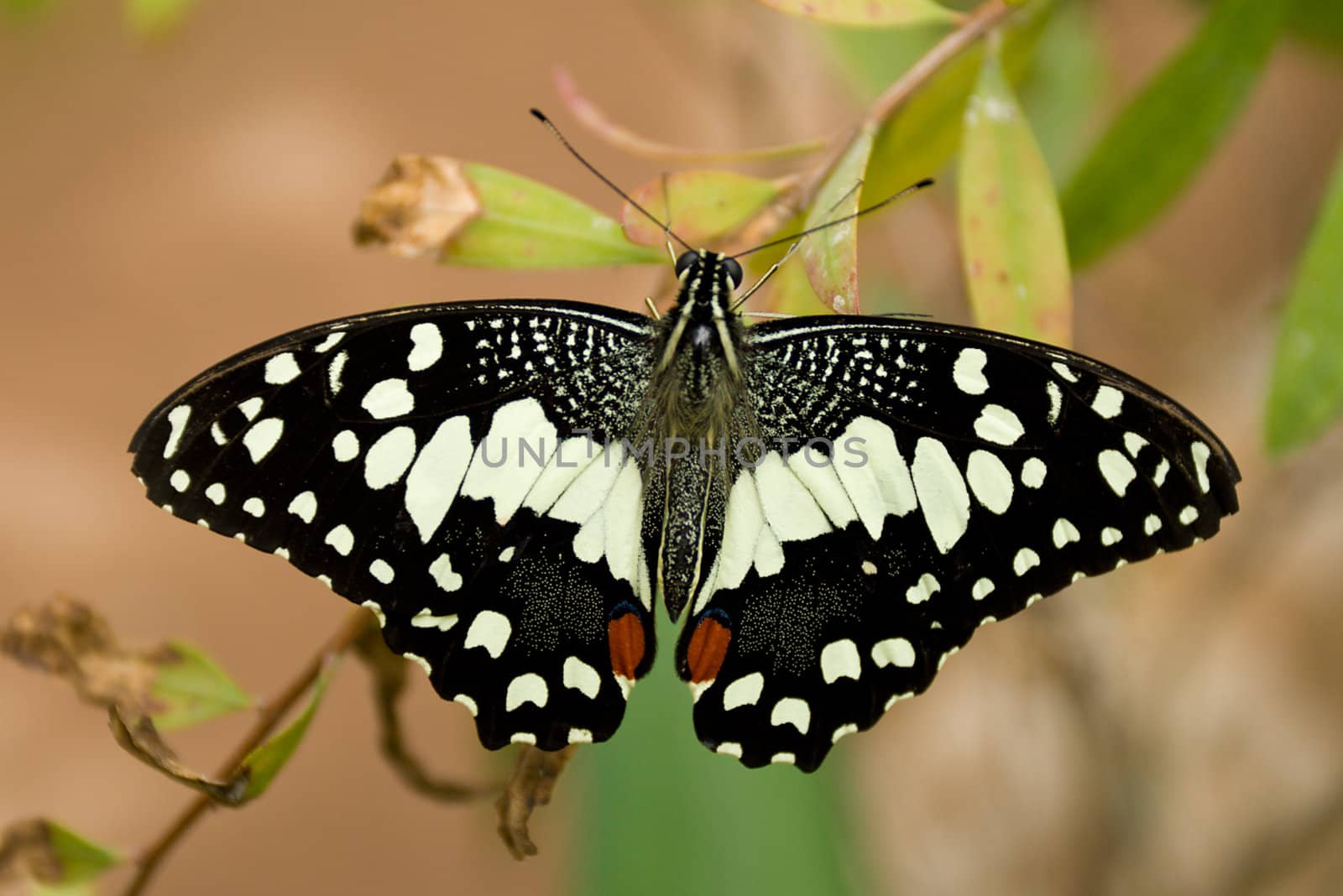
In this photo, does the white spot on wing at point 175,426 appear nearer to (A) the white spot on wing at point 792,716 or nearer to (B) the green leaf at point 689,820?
(A) the white spot on wing at point 792,716

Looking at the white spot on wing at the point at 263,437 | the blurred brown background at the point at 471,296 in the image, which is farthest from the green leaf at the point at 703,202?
the blurred brown background at the point at 471,296

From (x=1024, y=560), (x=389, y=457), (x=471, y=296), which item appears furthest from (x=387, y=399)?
(x=471, y=296)

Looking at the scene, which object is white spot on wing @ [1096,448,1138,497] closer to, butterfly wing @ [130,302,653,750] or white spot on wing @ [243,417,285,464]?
butterfly wing @ [130,302,653,750]

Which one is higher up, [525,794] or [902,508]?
[902,508]

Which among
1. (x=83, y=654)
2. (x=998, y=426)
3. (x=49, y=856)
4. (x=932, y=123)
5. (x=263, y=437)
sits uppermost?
(x=932, y=123)

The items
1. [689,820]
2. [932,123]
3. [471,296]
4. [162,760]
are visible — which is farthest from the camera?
[471,296]

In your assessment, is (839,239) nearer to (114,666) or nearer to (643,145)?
(643,145)

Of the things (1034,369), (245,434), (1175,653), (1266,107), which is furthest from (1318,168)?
A: (245,434)

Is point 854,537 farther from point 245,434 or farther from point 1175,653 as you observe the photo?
point 1175,653
